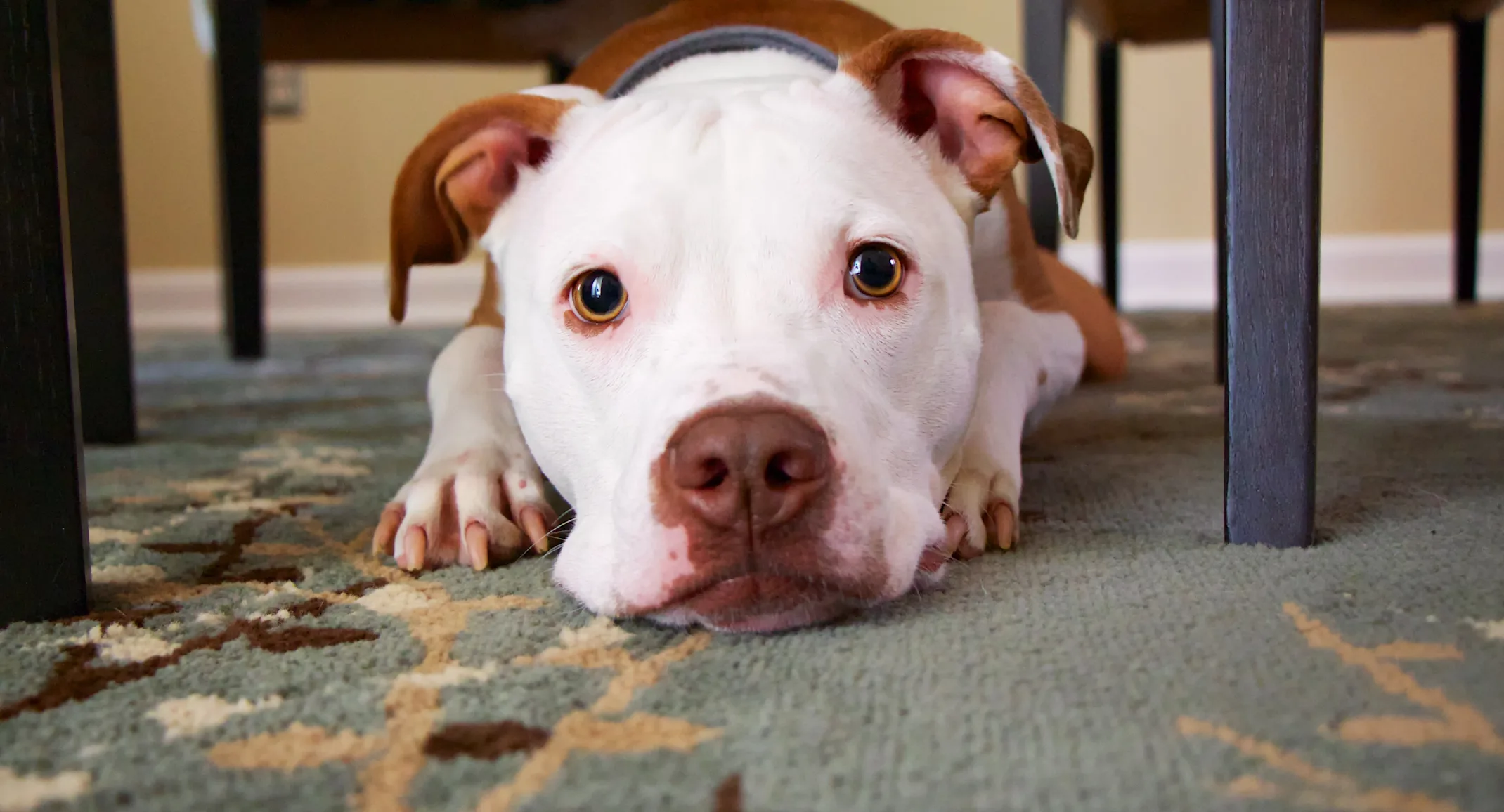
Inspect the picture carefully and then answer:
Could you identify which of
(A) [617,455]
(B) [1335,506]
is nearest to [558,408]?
(A) [617,455]

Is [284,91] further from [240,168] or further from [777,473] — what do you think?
[777,473]

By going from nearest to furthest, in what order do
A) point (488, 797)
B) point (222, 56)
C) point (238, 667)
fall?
point (488, 797) → point (238, 667) → point (222, 56)

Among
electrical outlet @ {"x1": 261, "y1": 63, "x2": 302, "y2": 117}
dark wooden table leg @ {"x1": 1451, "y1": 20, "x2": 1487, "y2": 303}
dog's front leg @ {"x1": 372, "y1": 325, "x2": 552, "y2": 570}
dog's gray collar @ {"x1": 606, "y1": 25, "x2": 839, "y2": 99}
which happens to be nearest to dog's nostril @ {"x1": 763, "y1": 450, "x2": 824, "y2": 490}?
dog's front leg @ {"x1": 372, "y1": 325, "x2": 552, "y2": 570}

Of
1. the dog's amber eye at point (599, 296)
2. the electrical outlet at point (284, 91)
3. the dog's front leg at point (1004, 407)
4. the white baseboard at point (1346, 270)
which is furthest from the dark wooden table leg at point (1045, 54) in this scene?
the electrical outlet at point (284, 91)

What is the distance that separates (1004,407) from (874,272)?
1.02 ft

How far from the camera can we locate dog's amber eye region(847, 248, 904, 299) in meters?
1.05

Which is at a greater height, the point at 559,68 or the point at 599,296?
the point at 559,68

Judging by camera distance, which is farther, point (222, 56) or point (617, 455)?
point (222, 56)

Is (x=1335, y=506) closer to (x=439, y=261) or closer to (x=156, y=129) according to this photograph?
(x=439, y=261)

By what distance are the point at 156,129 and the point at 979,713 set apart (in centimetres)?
433

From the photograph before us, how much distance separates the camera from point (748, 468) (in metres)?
0.83

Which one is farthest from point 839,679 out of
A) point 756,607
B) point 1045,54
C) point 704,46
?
point 1045,54

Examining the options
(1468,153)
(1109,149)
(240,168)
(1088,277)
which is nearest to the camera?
(240,168)

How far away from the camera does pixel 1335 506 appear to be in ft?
3.93
